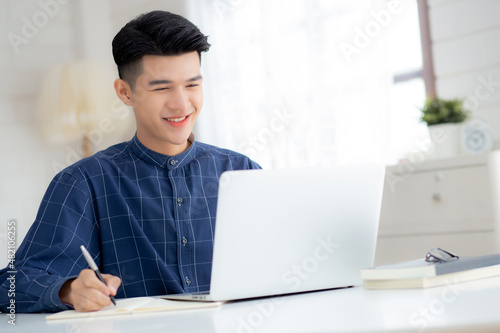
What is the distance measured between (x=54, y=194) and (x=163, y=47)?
44cm

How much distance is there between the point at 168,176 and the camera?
1.58 metres

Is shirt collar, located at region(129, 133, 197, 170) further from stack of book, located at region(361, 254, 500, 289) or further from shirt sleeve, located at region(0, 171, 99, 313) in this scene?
stack of book, located at region(361, 254, 500, 289)

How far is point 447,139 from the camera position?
2.66 metres

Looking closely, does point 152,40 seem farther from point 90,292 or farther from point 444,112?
point 444,112

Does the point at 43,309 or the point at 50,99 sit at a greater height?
the point at 50,99

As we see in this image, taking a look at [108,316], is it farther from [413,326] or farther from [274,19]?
[274,19]

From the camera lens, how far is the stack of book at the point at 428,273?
1039 millimetres

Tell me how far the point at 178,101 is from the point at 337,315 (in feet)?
2.67

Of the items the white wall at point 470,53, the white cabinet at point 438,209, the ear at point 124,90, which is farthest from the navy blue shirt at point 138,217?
the white wall at point 470,53

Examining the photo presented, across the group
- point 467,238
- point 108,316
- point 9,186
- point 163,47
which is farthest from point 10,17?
point 108,316

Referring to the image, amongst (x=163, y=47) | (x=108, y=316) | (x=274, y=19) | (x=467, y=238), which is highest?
(x=274, y=19)

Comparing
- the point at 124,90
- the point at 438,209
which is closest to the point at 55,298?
the point at 124,90

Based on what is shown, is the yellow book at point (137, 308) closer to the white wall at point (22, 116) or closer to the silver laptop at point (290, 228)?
the silver laptop at point (290, 228)

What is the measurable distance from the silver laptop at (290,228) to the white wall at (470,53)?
1.84m
